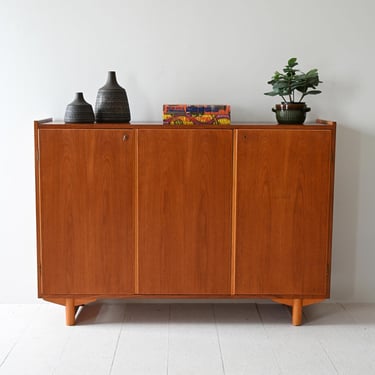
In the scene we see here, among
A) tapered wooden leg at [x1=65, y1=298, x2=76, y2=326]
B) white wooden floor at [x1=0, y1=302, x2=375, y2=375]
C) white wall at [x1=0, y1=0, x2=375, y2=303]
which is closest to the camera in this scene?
white wooden floor at [x1=0, y1=302, x2=375, y2=375]

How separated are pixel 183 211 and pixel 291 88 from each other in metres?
0.74

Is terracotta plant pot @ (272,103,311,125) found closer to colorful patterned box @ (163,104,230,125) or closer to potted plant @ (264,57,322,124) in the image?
potted plant @ (264,57,322,124)

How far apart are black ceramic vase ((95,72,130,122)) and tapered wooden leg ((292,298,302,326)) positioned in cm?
113

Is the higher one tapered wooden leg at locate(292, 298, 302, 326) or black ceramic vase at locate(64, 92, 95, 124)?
black ceramic vase at locate(64, 92, 95, 124)

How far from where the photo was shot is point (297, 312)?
119 inches

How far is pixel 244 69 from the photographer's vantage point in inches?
127

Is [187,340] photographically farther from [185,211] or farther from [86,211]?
[86,211]

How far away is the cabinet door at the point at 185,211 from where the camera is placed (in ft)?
9.45

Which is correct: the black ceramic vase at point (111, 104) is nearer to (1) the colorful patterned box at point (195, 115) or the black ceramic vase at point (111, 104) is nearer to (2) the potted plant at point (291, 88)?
(1) the colorful patterned box at point (195, 115)

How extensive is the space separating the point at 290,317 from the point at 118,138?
46.8 inches

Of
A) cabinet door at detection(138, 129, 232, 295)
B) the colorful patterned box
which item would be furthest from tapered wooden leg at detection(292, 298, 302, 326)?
the colorful patterned box

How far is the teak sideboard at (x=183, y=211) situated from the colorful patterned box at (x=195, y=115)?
0.05m

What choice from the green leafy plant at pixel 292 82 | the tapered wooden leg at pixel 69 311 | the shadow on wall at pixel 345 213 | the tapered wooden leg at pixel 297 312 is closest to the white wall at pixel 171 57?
the shadow on wall at pixel 345 213

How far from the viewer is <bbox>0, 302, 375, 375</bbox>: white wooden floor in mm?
2561
